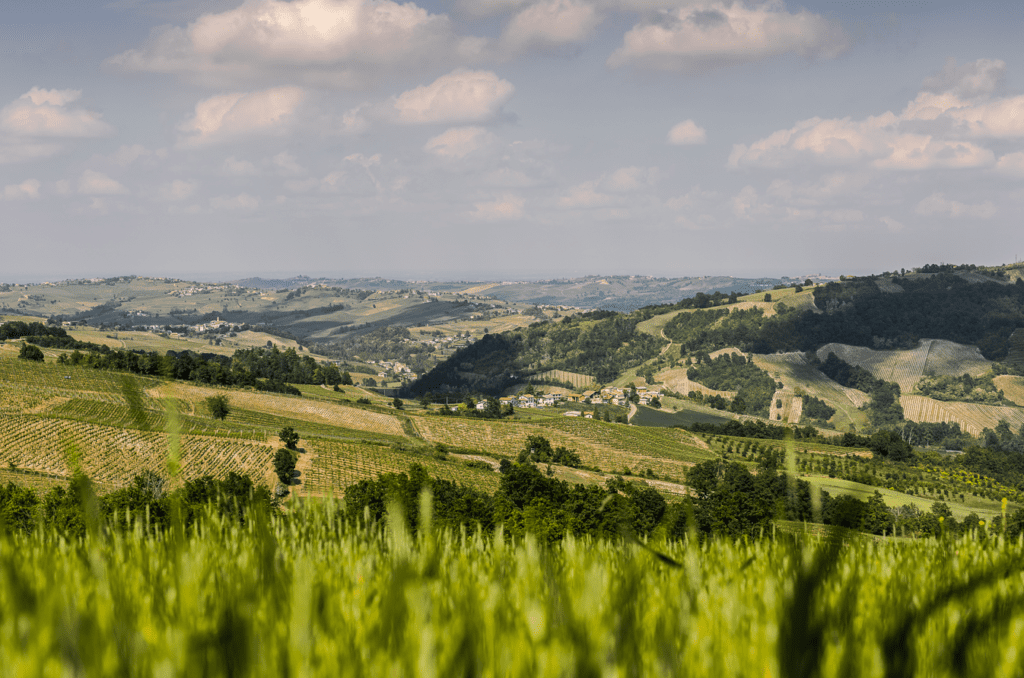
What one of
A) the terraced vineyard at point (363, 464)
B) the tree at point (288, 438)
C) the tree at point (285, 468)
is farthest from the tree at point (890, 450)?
the tree at point (285, 468)

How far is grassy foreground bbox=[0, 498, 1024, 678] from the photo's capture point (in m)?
1.69

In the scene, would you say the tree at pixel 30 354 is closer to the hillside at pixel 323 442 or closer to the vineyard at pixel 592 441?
the hillside at pixel 323 442

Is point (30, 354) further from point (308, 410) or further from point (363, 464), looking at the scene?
point (363, 464)

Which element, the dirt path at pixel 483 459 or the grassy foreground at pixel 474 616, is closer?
the grassy foreground at pixel 474 616

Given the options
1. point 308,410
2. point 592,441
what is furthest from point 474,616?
point 308,410

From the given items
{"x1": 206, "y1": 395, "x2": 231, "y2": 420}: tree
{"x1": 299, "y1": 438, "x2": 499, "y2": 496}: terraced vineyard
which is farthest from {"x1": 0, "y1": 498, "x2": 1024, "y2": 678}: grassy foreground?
{"x1": 206, "y1": 395, "x2": 231, "y2": 420}: tree

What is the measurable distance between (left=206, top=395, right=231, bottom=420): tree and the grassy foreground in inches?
5909

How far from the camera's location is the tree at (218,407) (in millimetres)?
141125

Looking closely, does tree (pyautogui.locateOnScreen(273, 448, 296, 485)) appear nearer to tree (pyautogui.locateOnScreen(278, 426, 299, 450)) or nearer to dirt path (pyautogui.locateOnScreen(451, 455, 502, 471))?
tree (pyautogui.locateOnScreen(278, 426, 299, 450))

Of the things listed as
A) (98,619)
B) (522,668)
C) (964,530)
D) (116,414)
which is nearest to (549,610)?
(522,668)

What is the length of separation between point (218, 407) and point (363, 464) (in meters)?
44.6

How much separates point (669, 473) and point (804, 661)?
156 metres

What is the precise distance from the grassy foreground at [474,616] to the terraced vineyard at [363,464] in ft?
321

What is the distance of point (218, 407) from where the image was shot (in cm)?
14112
